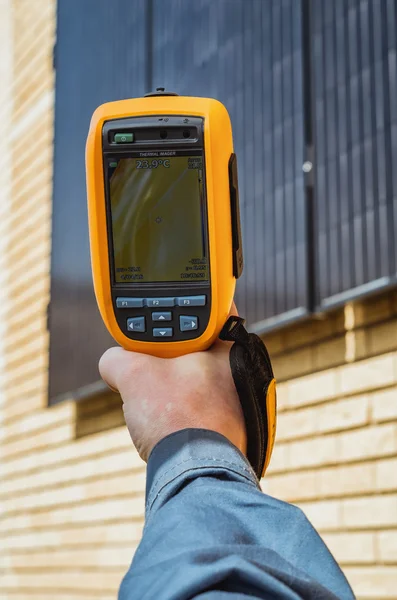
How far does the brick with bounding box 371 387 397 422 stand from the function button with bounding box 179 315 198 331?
2211 millimetres

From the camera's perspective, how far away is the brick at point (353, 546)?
3.37m

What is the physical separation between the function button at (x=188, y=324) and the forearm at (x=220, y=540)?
270mm

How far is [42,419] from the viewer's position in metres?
6.29

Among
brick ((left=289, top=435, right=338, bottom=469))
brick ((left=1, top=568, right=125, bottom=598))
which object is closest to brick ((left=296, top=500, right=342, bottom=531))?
brick ((left=289, top=435, right=338, bottom=469))

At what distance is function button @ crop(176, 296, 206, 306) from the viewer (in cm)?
124

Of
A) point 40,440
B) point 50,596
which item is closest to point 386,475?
point 50,596

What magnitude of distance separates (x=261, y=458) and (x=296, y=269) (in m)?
2.59

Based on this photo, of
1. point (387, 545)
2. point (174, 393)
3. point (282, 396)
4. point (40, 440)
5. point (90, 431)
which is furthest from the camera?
→ point (40, 440)

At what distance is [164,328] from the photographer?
1.24 metres

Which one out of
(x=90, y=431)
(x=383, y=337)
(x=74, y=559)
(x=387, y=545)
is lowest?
(x=74, y=559)

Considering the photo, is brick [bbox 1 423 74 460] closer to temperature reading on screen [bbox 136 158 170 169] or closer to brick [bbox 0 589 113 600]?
brick [bbox 0 589 113 600]

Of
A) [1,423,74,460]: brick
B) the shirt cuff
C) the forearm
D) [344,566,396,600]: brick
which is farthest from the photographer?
[1,423,74,460]: brick

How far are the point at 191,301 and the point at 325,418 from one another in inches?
98.9

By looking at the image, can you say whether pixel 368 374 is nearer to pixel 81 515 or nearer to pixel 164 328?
pixel 164 328
